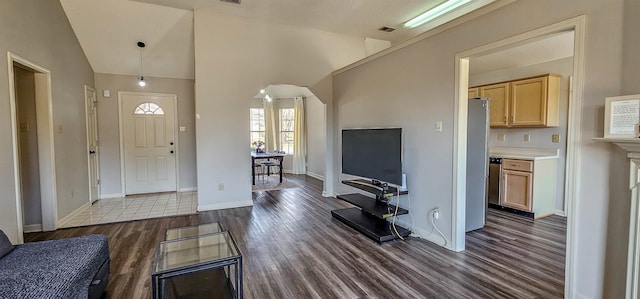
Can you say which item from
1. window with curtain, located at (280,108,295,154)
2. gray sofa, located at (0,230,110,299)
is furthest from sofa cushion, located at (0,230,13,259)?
window with curtain, located at (280,108,295,154)

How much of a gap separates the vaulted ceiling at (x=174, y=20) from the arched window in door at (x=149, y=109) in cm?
64

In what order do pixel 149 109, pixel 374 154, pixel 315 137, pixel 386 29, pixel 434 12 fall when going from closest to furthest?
pixel 374 154 → pixel 434 12 → pixel 386 29 → pixel 149 109 → pixel 315 137

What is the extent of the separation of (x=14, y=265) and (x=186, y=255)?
96 centimetres

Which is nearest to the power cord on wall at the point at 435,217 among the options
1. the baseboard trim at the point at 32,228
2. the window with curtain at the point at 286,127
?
the baseboard trim at the point at 32,228

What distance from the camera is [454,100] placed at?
3004 millimetres

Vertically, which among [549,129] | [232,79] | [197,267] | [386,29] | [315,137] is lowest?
[197,267]

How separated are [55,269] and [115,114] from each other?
4.69m

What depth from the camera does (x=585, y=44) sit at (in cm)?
196

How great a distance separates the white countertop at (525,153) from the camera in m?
4.11

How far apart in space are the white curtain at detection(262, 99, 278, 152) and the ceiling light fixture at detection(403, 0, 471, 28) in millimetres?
4589

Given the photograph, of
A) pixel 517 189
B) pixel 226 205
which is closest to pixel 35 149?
pixel 226 205

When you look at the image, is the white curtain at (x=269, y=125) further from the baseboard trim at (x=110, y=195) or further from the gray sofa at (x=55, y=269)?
the gray sofa at (x=55, y=269)

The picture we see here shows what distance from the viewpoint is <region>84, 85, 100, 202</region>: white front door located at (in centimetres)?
502

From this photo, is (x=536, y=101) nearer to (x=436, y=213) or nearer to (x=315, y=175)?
(x=436, y=213)
